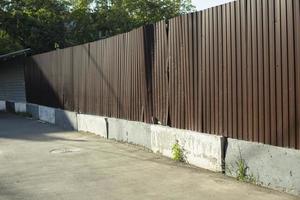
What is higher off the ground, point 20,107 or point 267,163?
point 267,163

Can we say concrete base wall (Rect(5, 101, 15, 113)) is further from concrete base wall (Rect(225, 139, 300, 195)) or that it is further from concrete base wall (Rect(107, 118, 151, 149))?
concrete base wall (Rect(225, 139, 300, 195))

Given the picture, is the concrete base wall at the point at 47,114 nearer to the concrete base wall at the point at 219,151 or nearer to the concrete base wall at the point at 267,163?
Answer: the concrete base wall at the point at 219,151

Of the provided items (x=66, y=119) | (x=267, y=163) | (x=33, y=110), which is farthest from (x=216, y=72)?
(x=33, y=110)

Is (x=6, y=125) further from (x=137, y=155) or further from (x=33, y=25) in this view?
(x=33, y=25)

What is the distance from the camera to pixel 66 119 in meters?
18.6

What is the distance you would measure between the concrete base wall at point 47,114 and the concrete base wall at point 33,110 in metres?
0.74

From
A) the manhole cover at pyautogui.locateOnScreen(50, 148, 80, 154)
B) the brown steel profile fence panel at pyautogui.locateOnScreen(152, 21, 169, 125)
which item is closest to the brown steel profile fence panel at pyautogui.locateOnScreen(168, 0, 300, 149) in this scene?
the brown steel profile fence panel at pyautogui.locateOnScreen(152, 21, 169, 125)

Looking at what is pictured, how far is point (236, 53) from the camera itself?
855 cm

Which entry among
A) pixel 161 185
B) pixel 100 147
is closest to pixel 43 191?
pixel 161 185

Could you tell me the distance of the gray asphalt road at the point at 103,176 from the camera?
25.1ft

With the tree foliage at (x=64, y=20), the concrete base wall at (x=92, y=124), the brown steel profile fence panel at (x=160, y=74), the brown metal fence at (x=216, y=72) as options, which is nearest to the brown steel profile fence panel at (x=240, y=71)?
the brown metal fence at (x=216, y=72)

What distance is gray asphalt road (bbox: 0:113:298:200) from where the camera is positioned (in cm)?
765

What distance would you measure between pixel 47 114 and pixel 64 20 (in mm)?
18134

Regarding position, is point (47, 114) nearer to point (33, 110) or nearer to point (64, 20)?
point (33, 110)
